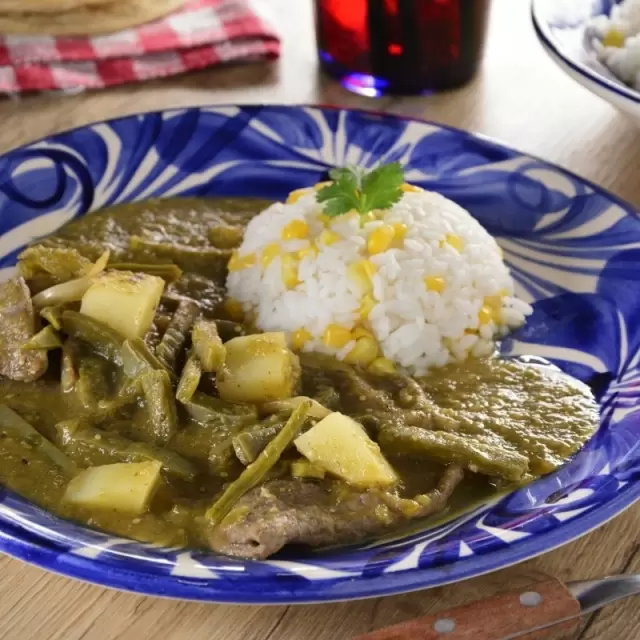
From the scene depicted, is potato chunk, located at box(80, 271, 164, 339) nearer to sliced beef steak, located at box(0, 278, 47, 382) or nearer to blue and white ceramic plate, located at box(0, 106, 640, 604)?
sliced beef steak, located at box(0, 278, 47, 382)

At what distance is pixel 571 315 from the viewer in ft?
8.99

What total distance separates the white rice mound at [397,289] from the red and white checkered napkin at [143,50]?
4.93 feet

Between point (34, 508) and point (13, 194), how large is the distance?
1.34 m

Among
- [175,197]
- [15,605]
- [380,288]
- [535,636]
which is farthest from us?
[175,197]

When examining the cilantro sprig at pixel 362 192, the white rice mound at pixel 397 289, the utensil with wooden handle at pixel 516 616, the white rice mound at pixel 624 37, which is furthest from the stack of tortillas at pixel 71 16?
the utensil with wooden handle at pixel 516 616

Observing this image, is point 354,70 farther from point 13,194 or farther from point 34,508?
point 34,508

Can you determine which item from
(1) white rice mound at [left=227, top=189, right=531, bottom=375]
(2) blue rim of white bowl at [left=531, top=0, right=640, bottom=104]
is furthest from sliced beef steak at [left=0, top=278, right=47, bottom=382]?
(2) blue rim of white bowl at [left=531, top=0, right=640, bottom=104]

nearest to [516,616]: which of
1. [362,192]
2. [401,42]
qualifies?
[362,192]

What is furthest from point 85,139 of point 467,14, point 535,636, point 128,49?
point 535,636

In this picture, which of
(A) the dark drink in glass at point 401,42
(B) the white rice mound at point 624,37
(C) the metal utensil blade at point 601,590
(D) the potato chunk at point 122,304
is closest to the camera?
(C) the metal utensil blade at point 601,590

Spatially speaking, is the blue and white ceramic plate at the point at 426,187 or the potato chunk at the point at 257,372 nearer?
the blue and white ceramic plate at the point at 426,187

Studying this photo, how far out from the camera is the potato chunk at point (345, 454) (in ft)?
6.68

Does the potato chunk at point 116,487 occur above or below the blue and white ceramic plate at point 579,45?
below

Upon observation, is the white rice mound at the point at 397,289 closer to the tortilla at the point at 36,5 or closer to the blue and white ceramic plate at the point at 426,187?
the blue and white ceramic plate at the point at 426,187
